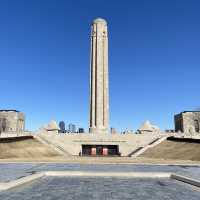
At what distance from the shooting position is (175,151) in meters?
52.3

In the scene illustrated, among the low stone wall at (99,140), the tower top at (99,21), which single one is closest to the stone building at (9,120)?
the low stone wall at (99,140)

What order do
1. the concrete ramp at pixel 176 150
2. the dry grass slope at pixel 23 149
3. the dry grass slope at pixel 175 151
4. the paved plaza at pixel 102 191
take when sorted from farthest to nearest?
the dry grass slope at pixel 23 149
the concrete ramp at pixel 176 150
the dry grass slope at pixel 175 151
the paved plaza at pixel 102 191

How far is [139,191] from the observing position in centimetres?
1405

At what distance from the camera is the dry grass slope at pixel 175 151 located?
46.1m

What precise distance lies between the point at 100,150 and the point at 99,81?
23.9 metres

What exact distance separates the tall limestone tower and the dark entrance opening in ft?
28.7

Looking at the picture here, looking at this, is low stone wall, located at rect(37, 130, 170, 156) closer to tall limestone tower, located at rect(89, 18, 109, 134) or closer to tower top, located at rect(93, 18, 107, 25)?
tall limestone tower, located at rect(89, 18, 109, 134)

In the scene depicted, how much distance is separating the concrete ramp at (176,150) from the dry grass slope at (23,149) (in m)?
21.6

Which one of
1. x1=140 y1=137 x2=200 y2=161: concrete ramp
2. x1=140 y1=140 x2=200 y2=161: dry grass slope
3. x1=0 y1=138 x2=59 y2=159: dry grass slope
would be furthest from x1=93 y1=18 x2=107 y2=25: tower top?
x1=140 y1=140 x2=200 y2=161: dry grass slope

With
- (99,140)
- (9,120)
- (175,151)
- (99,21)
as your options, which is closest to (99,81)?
(99,140)

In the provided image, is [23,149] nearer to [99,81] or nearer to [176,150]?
[176,150]

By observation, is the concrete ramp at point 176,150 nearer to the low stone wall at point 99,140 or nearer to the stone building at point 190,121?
the low stone wall at point 99,140

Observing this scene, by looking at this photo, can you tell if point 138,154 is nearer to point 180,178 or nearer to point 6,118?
point 180,178

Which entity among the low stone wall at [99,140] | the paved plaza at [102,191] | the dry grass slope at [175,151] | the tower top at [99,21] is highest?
the tower top at [99,21]
